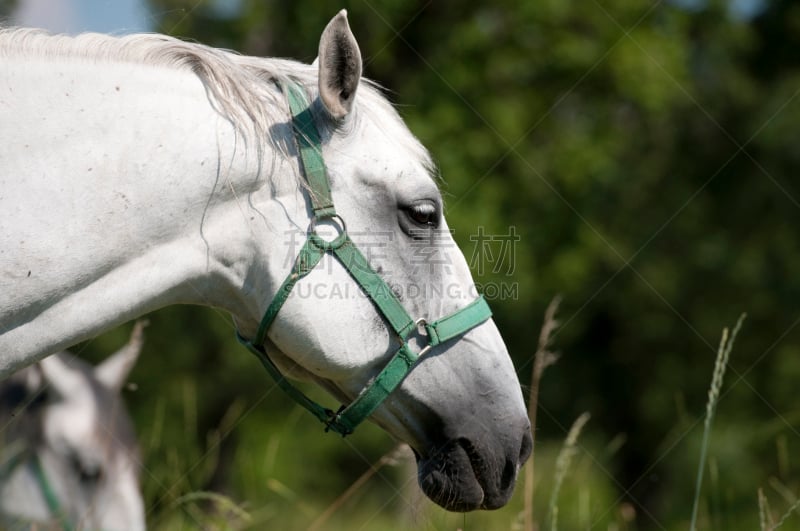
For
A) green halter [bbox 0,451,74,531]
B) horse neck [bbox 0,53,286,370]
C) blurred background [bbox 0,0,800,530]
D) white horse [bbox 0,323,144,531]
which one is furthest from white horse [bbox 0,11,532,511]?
blurred background [bbox 0,0,800,530]

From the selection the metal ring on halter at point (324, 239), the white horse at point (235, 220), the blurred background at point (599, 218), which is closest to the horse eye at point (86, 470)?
the white horse at point (235, 220)

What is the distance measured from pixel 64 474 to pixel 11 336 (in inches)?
118

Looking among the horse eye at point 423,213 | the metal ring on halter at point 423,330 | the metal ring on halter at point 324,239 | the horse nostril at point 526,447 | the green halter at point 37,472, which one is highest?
the horse eye at point 423,213

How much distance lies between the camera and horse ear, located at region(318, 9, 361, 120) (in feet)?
7.36

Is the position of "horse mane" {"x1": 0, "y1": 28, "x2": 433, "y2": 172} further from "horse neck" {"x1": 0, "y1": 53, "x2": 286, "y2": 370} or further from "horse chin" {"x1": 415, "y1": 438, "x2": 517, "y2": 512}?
"horse chin" {"x1": 415, "y1": 438, "x2": 517, "y2": 512}

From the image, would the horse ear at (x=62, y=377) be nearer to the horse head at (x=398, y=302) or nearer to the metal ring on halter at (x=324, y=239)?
the horse head at (x=398, y=302)

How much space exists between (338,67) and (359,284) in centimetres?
59

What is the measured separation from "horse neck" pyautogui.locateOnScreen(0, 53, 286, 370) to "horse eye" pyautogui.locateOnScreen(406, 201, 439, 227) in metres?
0.39

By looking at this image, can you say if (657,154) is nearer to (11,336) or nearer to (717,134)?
(717,134)

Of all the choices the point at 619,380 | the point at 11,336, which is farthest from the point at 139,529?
the point at 619,380

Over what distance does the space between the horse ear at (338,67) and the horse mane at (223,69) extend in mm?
112

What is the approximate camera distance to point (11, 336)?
212 centimetres

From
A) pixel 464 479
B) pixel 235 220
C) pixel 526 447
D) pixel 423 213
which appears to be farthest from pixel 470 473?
pixel 235 220

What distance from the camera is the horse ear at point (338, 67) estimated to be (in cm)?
224
